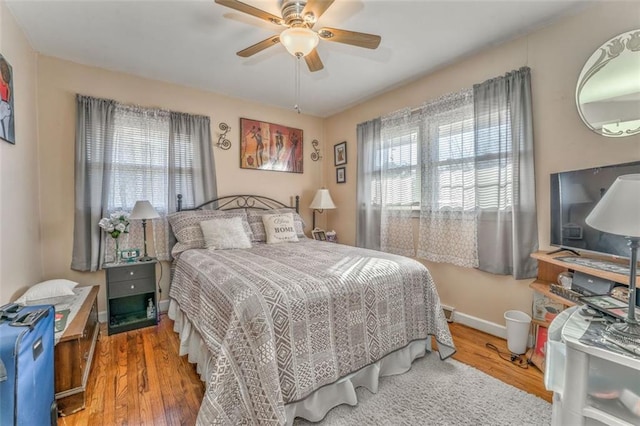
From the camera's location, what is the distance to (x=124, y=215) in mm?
2734

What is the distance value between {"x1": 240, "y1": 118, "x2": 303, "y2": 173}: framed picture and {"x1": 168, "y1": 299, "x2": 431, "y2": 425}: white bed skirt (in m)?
2.25

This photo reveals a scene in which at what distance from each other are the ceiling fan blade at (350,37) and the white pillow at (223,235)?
1.99m

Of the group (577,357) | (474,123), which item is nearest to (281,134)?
(474,123)

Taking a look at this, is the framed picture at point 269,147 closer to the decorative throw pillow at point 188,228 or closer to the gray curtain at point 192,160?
the gray curtain at point 192,160

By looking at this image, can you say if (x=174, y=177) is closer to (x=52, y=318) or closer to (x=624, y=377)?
(x=52, y=318)

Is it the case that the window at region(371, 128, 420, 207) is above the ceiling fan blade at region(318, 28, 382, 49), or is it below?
below

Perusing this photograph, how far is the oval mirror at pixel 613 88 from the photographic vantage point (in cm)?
175

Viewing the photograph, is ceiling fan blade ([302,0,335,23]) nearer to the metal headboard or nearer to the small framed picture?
the metal headboard

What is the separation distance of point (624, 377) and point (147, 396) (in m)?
2.40

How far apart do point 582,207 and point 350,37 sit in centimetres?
196

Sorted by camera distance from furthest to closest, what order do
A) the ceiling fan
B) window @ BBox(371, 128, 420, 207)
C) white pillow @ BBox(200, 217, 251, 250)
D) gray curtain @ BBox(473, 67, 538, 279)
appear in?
window @ BBox(371, 128, 420, 207) < white pillow @ BBox(200, 217, 251, 250) < gray curtain @ BBox(473, 67, 538, 279) < the ceiling fan

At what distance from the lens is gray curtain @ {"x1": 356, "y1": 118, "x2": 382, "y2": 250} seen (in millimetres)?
3566

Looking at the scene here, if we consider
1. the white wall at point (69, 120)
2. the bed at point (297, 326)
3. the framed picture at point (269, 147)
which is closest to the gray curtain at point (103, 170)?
the white wall at point (69, 120)

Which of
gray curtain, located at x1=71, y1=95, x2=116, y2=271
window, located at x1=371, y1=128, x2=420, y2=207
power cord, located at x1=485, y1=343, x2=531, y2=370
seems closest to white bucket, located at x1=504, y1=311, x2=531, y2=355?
power cord, located at x1=485, y1=343, x2=531, y2=370
